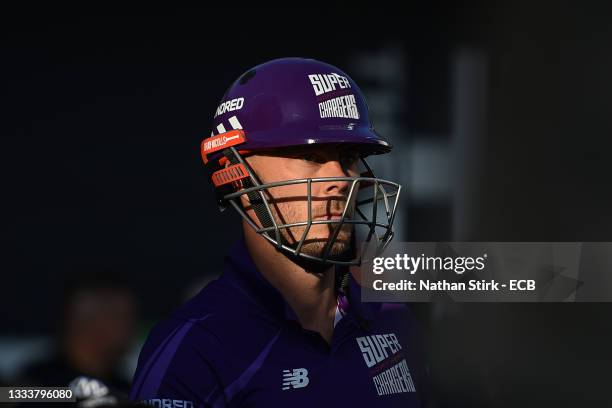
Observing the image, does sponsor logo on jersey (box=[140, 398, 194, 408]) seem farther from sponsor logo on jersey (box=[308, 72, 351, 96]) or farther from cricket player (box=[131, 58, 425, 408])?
sponsor logo on jersey (box=[308, 72, 351, 96])

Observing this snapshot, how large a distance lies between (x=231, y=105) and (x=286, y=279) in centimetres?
45

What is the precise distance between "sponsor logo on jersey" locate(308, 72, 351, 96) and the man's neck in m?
0.37

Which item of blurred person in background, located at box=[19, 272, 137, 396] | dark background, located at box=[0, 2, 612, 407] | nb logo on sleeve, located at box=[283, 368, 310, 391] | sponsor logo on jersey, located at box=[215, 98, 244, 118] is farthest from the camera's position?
dark background, located at box=[0, 2, 612, 407]

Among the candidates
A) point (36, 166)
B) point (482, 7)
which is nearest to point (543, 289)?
point (482, 7)

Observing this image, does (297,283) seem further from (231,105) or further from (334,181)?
(231,105)

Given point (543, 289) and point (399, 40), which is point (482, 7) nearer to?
point (399, 40)

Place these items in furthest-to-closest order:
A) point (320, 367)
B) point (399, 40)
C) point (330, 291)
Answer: point (399, 40), point (330, 291), point (320, 367)

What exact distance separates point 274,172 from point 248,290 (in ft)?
0.90

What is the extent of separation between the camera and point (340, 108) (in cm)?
209

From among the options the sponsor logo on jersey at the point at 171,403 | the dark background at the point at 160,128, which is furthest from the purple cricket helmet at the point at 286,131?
the dark background at the point at 160,128

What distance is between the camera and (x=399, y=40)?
5.85 meters

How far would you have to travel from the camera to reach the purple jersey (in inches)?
71.6

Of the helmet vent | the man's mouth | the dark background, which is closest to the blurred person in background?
the dark background

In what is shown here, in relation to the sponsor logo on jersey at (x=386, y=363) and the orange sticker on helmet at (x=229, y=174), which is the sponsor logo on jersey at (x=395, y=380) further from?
the orange sticker on helmet at (x=229, y=174)
